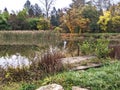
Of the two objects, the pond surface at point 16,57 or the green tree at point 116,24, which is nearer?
the pond surface at point 16,57

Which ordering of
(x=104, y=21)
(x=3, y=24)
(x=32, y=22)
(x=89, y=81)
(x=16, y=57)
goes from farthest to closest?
(x=32, y=22) → (x=104, y=21) → (x=3, y=24) → (x=16, y=57) → (x=89, y=81)

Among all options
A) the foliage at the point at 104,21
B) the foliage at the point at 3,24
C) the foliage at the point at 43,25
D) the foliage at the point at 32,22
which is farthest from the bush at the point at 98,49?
the foliage at the point at 32,22

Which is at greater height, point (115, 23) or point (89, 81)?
point (115, 23)

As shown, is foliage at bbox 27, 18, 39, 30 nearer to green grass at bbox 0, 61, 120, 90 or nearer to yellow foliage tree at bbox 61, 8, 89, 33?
yellow foliage tree at bbox 61, 8, 89, 33

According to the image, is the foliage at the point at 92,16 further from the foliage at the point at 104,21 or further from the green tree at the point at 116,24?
the green tree at the point at 116,24

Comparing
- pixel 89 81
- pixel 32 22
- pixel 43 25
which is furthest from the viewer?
pixel 32 22

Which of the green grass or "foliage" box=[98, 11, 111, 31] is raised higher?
"foliage" box=[98, 11, 111, 31]

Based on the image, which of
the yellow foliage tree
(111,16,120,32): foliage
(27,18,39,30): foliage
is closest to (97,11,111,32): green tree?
(111,16,120,32): foliage

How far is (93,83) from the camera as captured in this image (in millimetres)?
4898

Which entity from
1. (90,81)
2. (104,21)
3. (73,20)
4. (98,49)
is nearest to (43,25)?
(73,20)

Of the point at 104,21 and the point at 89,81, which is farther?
the point at 104,21

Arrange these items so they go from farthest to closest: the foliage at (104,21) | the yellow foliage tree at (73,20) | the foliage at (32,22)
Answer: the foliage at (32,22), the foliage at (104,21), the yellow foliage tree at (73,20)

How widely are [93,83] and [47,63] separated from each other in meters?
1.85

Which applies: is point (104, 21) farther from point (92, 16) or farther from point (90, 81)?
point (90, 81)
